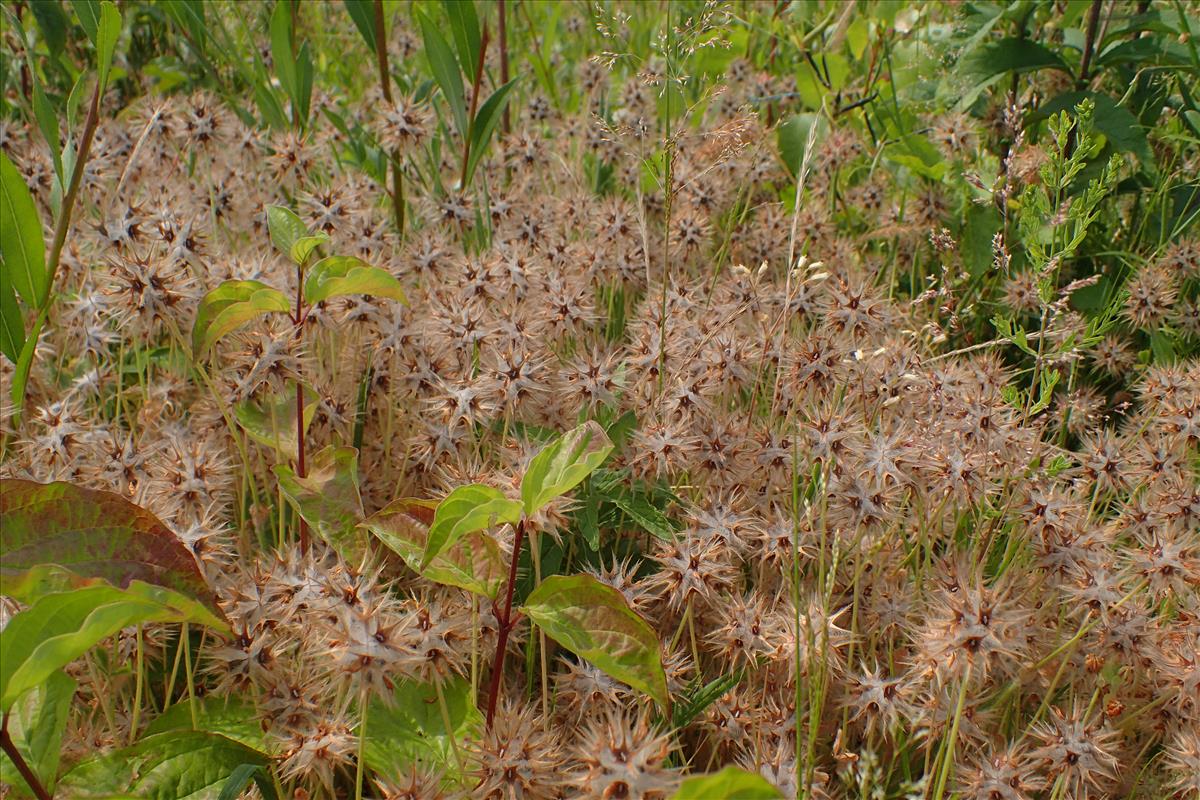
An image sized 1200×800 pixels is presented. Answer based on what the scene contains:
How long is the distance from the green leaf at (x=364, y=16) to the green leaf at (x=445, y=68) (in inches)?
13.1

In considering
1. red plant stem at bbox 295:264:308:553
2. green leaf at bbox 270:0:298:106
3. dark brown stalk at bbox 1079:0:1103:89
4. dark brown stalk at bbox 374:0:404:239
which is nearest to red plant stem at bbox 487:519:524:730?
red plant stem at bbox 295:264:308:553

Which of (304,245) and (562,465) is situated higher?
(304,245)

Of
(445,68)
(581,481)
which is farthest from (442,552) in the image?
(445,68)

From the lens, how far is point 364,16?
11.7 ft

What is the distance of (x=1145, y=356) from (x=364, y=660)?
8.42 feet

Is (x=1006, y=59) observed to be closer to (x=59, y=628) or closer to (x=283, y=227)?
(x=283, y=227)

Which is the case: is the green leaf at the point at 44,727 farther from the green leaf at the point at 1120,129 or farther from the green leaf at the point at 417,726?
the green leaf at the point at 1120,129

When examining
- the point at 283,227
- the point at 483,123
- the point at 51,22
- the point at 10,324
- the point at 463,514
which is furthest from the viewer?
the point at 51,22

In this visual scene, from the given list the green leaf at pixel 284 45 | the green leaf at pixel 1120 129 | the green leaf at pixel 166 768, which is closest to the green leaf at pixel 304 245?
the green leaf at pixel 166 768

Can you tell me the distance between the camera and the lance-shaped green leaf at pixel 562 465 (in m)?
1.63

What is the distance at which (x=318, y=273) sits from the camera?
2057 millimetres

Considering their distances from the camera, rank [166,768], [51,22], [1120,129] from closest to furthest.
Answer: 1. [166,768]
2. [1120,129]
3. [51,22]

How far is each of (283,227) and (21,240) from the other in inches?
25.1

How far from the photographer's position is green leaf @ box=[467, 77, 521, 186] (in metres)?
3.27
